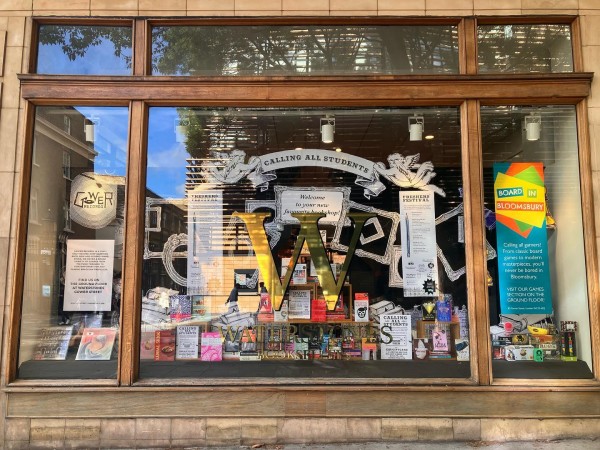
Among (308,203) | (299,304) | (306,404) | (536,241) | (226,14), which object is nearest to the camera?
(306,404)

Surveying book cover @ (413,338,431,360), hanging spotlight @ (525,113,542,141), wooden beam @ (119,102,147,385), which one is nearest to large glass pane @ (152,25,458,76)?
wooden beam @ (119,102,147,385)

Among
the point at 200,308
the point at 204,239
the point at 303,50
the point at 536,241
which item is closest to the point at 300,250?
the point at 204,239

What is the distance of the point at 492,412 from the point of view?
5219 mm

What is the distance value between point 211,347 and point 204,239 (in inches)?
49.6

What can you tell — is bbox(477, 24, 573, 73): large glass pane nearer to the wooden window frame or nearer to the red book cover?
the wooden window frame

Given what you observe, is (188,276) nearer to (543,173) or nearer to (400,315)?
(400,315)

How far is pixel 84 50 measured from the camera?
18.8ft


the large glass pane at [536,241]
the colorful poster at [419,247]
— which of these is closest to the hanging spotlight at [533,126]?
the large glass pane at [536,241]

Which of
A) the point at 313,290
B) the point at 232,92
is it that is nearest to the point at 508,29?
the point at 232,92

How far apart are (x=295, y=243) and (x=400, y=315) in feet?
4.88

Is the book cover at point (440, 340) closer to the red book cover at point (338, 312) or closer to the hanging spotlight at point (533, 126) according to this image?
the red book cover at point (338, 312)

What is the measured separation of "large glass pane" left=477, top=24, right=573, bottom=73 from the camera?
5684mm

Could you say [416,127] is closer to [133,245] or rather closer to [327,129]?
[327,129]

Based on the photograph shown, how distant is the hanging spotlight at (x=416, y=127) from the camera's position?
590 cm
